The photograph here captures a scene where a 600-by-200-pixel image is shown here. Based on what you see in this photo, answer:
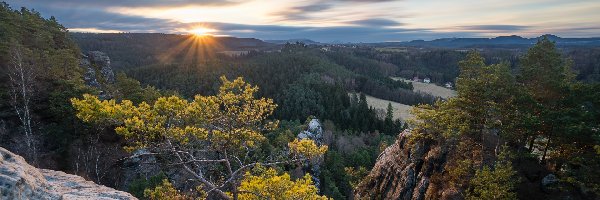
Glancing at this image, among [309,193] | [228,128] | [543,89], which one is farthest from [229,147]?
[543,89]

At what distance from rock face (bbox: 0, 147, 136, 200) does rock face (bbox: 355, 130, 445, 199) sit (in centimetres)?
2228

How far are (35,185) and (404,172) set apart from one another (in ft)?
85.2

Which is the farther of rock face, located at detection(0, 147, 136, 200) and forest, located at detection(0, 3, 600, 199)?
forest, located at detection(0, 3, 600, 199)

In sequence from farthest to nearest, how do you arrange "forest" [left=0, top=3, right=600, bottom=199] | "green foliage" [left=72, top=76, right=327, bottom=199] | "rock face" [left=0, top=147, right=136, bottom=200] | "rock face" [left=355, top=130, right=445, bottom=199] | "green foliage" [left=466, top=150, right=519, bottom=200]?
"rock face" [left=355, top=130, right=445, bottom=199]
"green foliage" [left=466, top=150, right=519, bottom=200]
"forest" [left=0, top=3, right=600, bottom=199]
"green foliage" [left=72, top=76, right=327, bottom=199]
"rock face" [left=0, top=147, right=136, bottom=200]

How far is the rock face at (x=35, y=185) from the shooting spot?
259 inches

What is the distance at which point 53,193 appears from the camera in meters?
7.77

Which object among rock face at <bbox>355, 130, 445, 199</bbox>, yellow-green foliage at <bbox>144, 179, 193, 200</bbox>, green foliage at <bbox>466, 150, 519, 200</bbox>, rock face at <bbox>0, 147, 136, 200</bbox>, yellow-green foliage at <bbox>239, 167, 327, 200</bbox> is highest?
rock face at <bbox>0, 147, 136, 200</bbox>

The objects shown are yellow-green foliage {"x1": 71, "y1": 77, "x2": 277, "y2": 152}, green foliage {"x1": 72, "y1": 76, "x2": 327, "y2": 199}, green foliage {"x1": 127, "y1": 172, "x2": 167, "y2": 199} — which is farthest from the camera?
green foliage {"x1": 127, "y1": 172, "x2": 167, "y2": 199}

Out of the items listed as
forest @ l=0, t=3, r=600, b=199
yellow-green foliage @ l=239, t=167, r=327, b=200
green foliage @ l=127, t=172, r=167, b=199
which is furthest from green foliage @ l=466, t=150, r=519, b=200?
green foliage @ l=127, t=172, r=167, b=199

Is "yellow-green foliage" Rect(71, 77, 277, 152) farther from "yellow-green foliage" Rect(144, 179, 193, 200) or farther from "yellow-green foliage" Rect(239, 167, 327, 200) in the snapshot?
"yellow-green foliage" Rect(239, 167, 327, 200)

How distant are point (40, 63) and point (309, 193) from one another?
3429 centimetres

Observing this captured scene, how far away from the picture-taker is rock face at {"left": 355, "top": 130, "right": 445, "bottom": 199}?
89.8 ft

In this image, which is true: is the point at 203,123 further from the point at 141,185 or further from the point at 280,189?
the point at 141,185

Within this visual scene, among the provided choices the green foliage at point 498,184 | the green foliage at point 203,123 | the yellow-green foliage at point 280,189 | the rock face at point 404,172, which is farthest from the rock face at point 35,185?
the rock face at point 404,172
